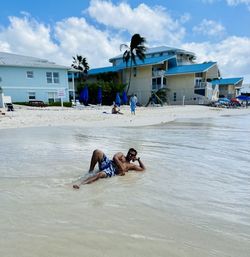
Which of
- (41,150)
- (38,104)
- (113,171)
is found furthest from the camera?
(38,104)

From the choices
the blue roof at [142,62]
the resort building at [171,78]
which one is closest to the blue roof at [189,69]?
the resort building at [171,78]

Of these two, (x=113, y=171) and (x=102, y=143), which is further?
(x=102, y=143)

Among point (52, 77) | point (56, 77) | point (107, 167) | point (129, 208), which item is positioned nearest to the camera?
point (129, 208)

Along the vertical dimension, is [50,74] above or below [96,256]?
above

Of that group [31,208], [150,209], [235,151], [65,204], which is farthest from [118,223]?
Result: [235,151]

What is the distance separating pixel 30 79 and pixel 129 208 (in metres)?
31.5

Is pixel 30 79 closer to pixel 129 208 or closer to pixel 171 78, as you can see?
pixel 171 78

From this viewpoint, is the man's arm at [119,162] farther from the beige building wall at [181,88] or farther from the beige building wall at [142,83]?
the beige building wall at [181,88]

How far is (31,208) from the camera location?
443 centimetres

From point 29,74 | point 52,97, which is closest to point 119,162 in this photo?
Answer: point 29,74

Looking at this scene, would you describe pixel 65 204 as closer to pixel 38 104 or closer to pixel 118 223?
pixel 118 223

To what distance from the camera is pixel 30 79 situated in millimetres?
32875

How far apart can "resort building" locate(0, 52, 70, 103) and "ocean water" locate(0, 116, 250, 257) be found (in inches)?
966

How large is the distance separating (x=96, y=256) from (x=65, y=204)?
5.48 feet
